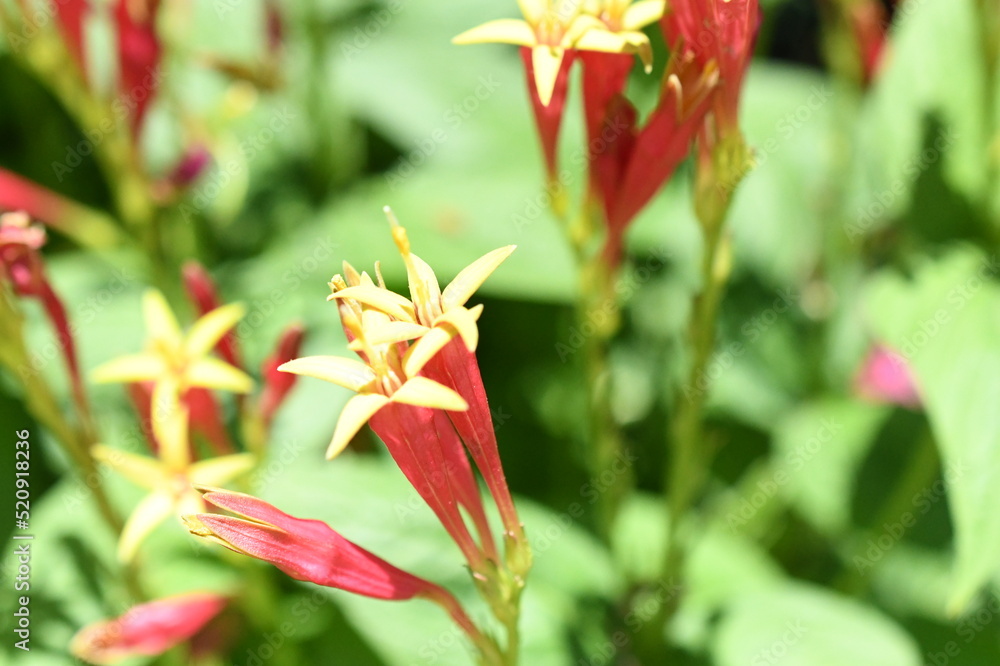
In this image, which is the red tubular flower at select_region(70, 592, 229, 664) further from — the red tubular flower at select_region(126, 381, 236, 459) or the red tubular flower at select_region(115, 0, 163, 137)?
the red tubular flower at select_region(115, 0, 163, 137)

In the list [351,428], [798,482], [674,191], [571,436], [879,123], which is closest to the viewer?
[351,428]

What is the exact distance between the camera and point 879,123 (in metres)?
1.16

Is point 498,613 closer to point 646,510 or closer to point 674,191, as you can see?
point 646,510

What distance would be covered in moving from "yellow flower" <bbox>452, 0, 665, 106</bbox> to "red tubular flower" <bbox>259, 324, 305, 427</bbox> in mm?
347

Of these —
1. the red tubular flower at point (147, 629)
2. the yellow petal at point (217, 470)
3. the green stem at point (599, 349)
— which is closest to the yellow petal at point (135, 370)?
the yellow petal at point (217, 470)

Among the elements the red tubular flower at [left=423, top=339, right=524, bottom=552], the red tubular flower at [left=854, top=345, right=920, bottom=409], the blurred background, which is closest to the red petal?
the red tubular flower at [left=423, top=339, right=524, bottom=552]

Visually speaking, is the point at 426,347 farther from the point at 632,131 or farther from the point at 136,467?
the point at 136,467

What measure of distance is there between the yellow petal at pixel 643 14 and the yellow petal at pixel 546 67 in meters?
0.06

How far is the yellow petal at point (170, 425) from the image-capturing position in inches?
36.9

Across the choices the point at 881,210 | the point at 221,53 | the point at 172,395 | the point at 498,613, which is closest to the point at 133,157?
the point at 172,395

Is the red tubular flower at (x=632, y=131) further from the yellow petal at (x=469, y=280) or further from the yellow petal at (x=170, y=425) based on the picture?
the yellow petal at (x=170, y=425)

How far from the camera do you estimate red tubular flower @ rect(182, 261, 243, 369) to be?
38.8 inches

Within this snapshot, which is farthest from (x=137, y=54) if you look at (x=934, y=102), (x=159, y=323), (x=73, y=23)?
(x=934, y=102)

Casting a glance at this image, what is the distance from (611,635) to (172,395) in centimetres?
53
